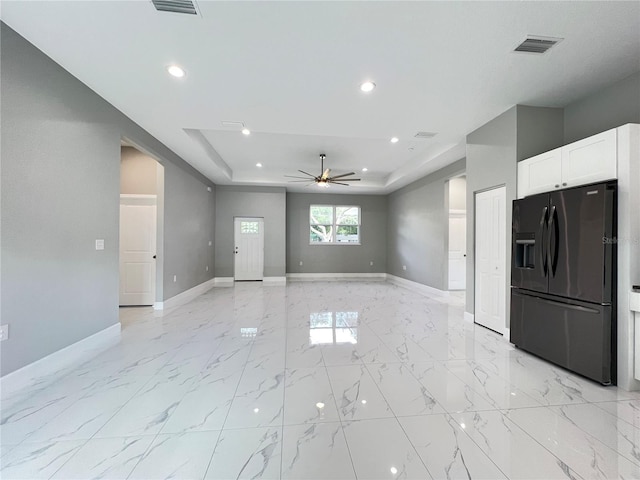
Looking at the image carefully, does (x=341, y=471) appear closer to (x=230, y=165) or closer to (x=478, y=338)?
(x=478, y=338)

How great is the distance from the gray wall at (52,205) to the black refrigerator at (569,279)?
481 centimetres

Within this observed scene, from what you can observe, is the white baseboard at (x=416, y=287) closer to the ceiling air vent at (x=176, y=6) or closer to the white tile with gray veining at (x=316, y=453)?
the white tile with gray veining at (x=316, y=453)

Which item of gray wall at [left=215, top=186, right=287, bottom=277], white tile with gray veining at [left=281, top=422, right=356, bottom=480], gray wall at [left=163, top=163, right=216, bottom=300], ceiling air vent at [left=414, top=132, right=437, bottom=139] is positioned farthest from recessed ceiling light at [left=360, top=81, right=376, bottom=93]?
gray wall at [left=215, top=186, right=287, bottom=277]

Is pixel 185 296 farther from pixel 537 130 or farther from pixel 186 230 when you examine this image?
pixel 537 130

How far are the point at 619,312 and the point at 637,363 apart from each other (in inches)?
16.0

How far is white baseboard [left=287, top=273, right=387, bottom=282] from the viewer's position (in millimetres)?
8781

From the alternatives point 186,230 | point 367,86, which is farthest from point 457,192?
point 186,230

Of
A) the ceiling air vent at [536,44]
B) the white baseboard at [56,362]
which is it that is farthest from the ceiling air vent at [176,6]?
the white baseboard at [56,362]

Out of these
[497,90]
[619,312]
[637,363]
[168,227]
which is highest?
[497,90]

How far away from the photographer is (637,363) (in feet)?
7.27

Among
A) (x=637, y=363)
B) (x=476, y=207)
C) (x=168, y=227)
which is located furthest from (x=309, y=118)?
(x=637, y=363)

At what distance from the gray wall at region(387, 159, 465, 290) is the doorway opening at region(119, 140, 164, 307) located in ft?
19.1

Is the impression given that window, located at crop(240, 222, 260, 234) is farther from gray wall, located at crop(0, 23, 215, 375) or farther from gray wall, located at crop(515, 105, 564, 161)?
gray wall, located at crop(515, 105, 564, 161)

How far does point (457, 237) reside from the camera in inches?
275
